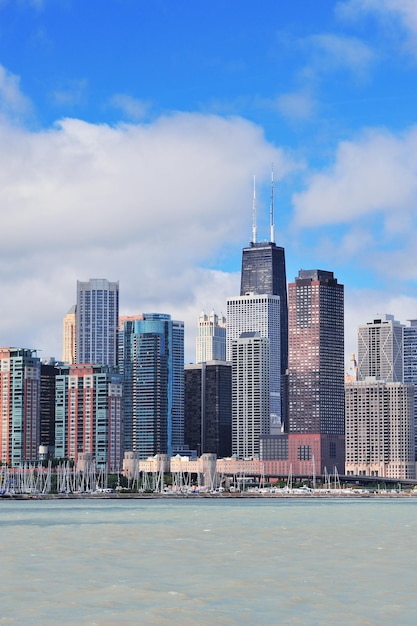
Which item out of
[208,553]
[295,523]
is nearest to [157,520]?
[295,523]

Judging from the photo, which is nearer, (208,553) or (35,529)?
(208,553)

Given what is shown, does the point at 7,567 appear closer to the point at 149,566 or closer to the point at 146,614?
the point at 149,566

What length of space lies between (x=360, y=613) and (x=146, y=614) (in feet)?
36.3

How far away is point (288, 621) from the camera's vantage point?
61.8 metres

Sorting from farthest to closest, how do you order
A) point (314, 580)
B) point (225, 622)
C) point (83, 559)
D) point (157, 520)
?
point (157, 520)
point (83, 559)
point (314, 580)
point (225, 622)

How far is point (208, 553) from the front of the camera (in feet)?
328

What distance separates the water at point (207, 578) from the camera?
6394 cm

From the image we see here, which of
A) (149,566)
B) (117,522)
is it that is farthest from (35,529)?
(149,566)

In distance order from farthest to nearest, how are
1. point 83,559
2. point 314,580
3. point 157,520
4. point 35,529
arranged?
point 157,520
point 35,529
point 83,559
point 314,580

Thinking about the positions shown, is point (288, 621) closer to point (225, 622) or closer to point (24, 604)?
point (225, 622)

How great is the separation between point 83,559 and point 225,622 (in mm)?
34551

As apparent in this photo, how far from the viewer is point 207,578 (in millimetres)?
79625

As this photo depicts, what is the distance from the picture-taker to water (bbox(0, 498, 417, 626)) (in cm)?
6394

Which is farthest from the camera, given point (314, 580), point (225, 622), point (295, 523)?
point (295, 523)
